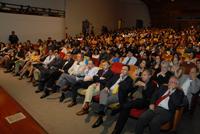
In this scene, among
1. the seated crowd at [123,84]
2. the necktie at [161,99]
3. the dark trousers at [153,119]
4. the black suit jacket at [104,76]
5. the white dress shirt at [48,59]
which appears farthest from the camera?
the white dress shirt at [48,59]

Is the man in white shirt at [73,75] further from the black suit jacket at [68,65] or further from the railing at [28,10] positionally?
the railing at [28,10]

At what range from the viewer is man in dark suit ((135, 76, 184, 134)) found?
3.49 meters

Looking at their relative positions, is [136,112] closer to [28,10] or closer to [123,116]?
[123,116]

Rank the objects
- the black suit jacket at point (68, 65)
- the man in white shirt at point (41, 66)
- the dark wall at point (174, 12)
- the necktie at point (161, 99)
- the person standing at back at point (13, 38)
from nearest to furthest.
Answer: the necktie at point (161, 99), the black suit jacket at point (68, 65), the man in white shirt at point (41, 66), the person standing at back at point (13, 38), the dark wall at point (174, 12)

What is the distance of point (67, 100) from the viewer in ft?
18.8

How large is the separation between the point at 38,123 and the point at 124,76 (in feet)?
5.75

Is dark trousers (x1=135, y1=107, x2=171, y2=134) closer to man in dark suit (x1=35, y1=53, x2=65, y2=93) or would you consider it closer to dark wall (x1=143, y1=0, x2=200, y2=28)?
man in dark suit (x1=35, y1=53, x2=65, y2=93)

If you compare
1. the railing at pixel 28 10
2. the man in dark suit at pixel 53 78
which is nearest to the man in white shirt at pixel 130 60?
the man in dark suit at pixel 53 78

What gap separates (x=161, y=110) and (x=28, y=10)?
1247 cm

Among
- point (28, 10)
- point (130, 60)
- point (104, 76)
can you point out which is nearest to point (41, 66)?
point (104, 76)

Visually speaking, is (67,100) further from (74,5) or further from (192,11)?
(192,11)

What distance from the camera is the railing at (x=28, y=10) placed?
13411mm

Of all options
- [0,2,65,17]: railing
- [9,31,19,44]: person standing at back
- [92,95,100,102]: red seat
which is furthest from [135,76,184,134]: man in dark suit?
[0,2,65,17]: railing

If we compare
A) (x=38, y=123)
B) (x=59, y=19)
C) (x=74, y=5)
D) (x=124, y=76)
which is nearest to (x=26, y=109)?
(x=38, y=123)
